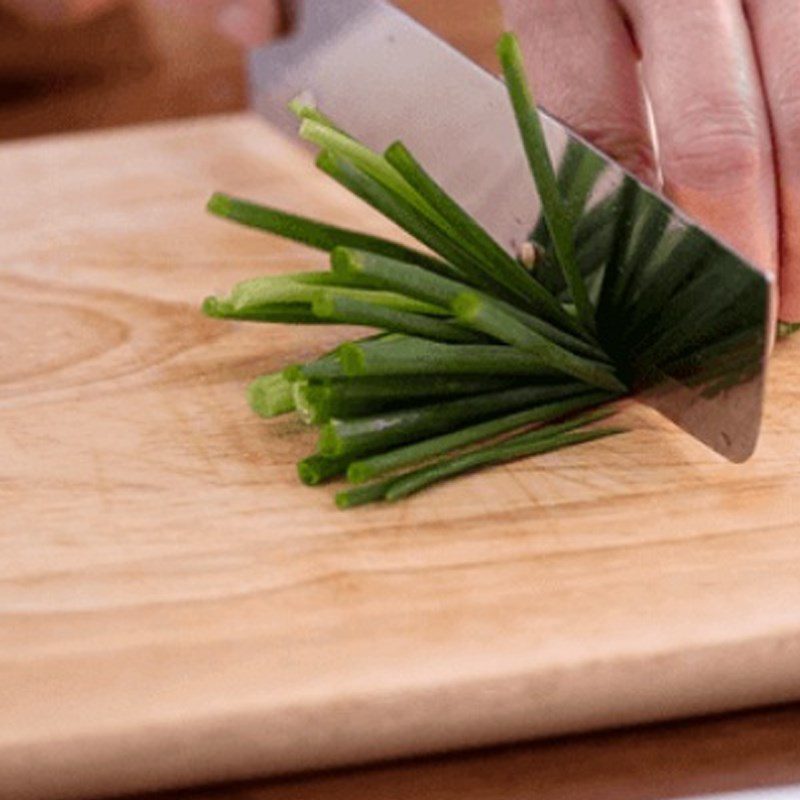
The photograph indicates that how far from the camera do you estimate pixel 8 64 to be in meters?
2.38

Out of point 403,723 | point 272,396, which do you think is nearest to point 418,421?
point 272,396

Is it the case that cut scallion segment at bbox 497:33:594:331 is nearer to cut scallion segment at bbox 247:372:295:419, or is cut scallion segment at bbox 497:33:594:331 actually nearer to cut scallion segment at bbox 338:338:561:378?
cut scallion segment at bbox 338:338:561:378

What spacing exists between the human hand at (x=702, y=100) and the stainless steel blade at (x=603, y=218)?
0.05 meters

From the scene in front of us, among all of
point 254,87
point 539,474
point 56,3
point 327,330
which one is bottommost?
point 539,474

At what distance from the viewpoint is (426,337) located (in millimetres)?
1310

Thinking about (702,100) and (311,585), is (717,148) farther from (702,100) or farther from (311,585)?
(311,585)

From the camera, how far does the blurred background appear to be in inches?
89.6

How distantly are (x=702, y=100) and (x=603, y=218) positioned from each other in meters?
0.13

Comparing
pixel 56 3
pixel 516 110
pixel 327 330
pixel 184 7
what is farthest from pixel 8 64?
pixel 516 110

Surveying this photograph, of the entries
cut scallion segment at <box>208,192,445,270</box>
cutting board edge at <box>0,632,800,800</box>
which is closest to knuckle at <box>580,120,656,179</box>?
cut scallion segment at <box>208,192,445,270</box>

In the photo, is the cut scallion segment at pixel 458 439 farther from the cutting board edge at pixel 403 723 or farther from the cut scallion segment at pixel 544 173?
the cutting board edge at pixel 403 723

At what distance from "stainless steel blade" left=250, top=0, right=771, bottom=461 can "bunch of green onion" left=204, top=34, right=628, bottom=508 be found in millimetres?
45

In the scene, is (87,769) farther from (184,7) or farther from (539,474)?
(184,7)

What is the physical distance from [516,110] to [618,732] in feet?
1.68
